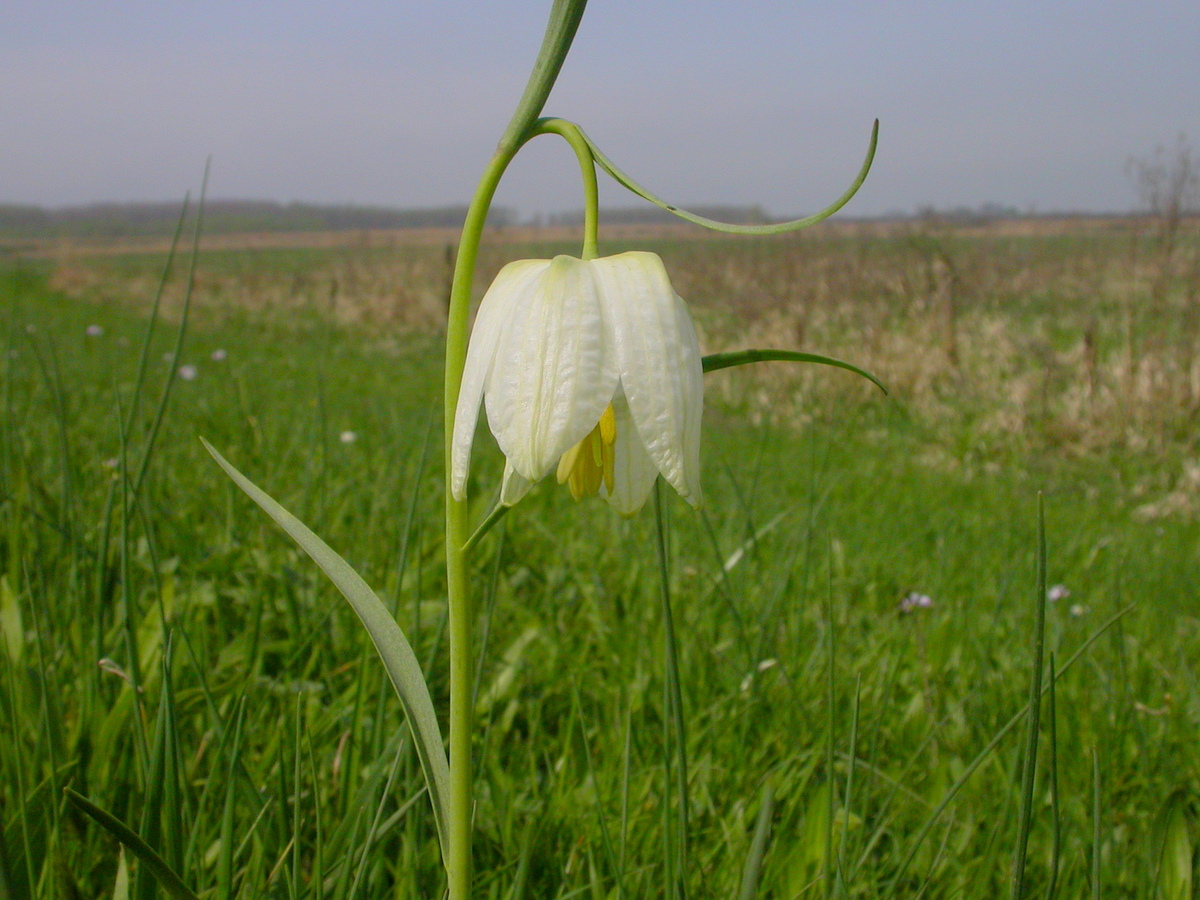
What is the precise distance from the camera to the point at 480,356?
63 cm

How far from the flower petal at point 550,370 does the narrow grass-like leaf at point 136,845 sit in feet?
0.93

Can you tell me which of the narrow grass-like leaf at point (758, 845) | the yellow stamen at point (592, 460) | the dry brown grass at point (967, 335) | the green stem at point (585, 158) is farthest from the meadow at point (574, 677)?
the dry brown grass at point (967, 335)

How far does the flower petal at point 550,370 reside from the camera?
59cm

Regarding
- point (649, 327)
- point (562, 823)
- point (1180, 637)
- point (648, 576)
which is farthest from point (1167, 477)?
point (649, 327)

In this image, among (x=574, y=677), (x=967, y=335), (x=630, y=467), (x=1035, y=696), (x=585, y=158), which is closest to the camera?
(x=1035, y=696)

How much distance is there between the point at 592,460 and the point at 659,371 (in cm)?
12

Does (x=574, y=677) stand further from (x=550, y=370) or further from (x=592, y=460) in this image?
(x=550, y=370)

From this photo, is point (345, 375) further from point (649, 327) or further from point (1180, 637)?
point (649, 327)

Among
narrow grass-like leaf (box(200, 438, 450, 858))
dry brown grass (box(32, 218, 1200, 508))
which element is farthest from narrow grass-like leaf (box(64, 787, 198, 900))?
dry brown grass (box(32, 218, 1200, 508))

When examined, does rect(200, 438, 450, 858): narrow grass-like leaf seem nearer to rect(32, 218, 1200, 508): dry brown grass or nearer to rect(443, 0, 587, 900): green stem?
rect(443, 0, 587, 900): green stem

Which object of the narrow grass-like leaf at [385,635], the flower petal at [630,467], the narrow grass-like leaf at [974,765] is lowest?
the narrow grass-like leaf at [974,765]

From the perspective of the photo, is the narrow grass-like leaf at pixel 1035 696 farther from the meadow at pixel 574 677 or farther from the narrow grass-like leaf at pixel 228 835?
the narrow grass-like leaf at pixel 228 835

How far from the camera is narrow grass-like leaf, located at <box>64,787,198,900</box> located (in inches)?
17.8

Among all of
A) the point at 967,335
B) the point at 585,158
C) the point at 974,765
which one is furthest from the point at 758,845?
the point at 967,335
